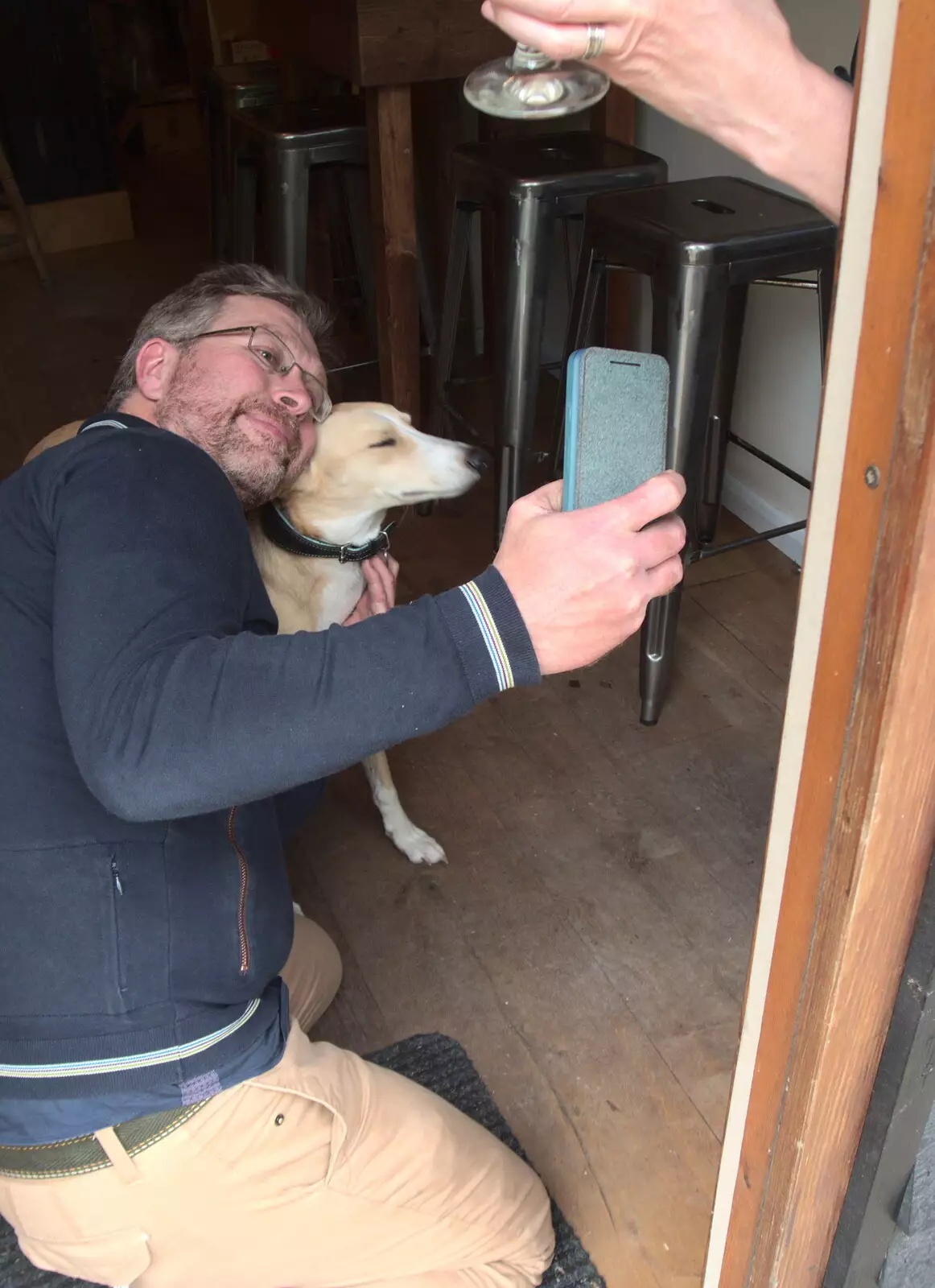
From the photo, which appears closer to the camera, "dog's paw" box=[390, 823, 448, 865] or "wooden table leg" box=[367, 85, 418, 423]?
"dog's paw" box=[390, 823, 448, 865]

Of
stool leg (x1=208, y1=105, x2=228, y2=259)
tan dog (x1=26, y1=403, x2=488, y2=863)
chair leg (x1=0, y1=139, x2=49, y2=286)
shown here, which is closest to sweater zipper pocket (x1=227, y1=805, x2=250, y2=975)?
tan dog (x1=26, y1=403, x2=488, y2=863)

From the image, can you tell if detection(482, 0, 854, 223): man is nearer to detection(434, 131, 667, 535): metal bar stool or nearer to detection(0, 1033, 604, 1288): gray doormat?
detection(0, 1033, 604, 1288): gray doormat

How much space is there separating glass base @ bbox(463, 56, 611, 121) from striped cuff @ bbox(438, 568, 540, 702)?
277 millimetres

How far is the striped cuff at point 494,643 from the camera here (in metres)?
0.71

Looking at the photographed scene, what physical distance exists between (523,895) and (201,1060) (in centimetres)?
78

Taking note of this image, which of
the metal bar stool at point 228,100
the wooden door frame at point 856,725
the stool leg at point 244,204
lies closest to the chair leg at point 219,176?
the metal bar stool at point 228,100

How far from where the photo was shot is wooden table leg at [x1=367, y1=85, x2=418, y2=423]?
2.26 metres

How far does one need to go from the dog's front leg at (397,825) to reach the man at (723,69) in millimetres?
1191

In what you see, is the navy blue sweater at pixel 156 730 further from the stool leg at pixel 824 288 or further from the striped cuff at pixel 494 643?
the stool leg at pixel 824 288

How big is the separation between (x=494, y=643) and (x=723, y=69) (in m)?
0.36

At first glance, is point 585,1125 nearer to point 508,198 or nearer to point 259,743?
point 259,743

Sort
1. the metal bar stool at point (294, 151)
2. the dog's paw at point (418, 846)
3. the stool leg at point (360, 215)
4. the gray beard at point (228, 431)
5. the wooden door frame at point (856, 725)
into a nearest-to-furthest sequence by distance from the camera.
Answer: the wooden door frame at point (856, 725) < the gray beard at point (228, 431) < the dog's paw at point (418, 846) < the metal bar stool at point (294, 151) < the stool leg at point (360, 215)

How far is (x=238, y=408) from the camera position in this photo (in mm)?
1204

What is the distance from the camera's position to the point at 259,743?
705 mm
